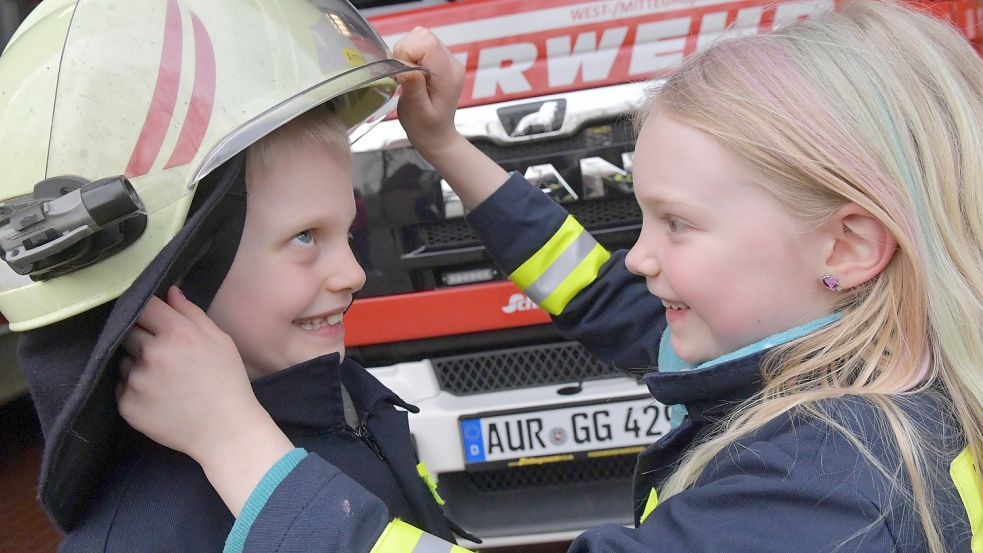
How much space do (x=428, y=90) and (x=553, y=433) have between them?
146 centimetres

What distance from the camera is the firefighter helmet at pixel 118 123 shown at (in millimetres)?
1124

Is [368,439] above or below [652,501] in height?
above

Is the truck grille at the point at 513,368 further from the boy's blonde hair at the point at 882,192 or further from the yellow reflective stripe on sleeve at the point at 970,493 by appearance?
the yellow reflective stripe on sleeve at the point at 970,493

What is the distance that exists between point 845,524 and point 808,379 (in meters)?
0.26

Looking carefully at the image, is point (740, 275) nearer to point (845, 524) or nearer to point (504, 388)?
point (845, 524)

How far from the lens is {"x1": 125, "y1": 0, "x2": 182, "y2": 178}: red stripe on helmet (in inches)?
45.5

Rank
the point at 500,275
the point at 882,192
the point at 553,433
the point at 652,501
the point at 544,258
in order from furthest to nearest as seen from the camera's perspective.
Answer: the point at 500,275
the point at 553,433
the point at 544,258
the point at 652,501
the point at 882,192

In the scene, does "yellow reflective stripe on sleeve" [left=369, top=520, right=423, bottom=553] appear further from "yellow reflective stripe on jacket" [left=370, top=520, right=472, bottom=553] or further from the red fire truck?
the red fire truck

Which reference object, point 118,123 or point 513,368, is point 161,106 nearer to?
point 118,123

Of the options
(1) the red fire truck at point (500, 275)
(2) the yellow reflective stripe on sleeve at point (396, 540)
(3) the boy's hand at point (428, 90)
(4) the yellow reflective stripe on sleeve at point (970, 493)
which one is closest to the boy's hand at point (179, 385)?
(2) the yellow reflective stripe on sleeve at point (396, 540)

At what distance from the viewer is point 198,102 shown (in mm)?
1186

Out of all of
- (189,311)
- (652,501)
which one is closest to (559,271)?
(652,501)

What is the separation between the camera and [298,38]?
1.29 metres

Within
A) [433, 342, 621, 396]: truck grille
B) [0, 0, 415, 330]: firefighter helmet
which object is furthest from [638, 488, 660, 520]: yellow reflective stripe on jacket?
[433, 342, 621, 396]: truck grille
